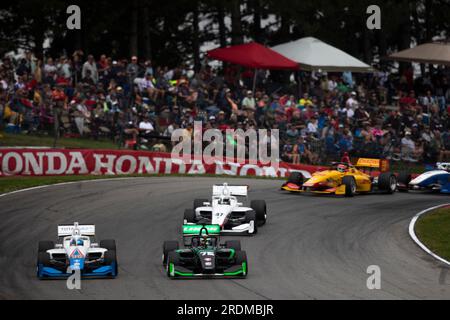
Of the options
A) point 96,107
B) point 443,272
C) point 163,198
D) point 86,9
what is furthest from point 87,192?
point 86,9

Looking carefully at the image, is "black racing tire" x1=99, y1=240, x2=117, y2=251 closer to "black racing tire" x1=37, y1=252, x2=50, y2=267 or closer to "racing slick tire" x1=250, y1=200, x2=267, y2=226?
"black racing tire" x1=37, y1=252, x2=50, y2=267

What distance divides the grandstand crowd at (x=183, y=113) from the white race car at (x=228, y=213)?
1057cm

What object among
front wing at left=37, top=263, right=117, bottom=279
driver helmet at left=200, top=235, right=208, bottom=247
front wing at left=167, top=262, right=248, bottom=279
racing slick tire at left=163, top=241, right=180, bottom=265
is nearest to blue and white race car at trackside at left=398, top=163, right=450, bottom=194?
driver helmet at left=200, top=235, right=208, bottom=247

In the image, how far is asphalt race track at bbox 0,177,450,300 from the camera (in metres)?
16.0

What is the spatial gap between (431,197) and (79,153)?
423 inches

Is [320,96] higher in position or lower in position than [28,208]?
higher

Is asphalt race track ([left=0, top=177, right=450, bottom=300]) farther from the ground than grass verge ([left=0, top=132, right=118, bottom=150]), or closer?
closer

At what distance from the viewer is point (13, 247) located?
19.7 m

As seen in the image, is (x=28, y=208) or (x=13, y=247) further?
(x=28, y=208)

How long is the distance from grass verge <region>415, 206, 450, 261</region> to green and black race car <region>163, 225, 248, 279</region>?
15.1 feet

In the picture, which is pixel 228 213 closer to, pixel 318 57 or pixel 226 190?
pixel 226 190

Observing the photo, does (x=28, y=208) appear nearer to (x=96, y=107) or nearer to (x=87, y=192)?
(x=87, y=192)

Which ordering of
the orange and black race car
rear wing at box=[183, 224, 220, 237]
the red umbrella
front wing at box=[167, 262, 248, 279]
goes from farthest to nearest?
the red umbrella → the orange and black race car → rear wing at box=[183, 224, 220, 237] → front wing at box=[167, 262, 248, 279]

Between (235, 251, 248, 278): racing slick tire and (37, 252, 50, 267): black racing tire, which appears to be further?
(235, 251, 248, 278): racing slick tire
